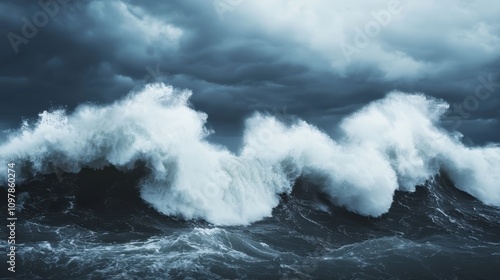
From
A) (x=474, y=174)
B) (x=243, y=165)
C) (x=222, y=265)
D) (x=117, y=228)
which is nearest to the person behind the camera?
(x=222, y=265)

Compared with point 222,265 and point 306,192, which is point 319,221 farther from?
point 222,265

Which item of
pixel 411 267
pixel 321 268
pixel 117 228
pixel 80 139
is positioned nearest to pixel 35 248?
pixel 117 228

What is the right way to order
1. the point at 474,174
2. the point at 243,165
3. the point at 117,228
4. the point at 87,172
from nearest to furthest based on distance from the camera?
the point at 117,228 → the point at 87,172 → the point at 243,165 → the point at 474,174

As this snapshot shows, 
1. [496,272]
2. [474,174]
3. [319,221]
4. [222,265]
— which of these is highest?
[474,174]

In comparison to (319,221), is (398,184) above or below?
above

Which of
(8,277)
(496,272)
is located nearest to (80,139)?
(8,277)

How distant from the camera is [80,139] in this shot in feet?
56.5

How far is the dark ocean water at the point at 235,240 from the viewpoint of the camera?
34.7ft

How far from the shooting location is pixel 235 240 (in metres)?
13.3

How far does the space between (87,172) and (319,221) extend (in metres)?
11.1

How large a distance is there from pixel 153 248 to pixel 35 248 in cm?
347

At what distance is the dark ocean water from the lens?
34.7 feet

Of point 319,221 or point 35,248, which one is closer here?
point 35,248

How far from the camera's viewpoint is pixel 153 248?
464 inches
